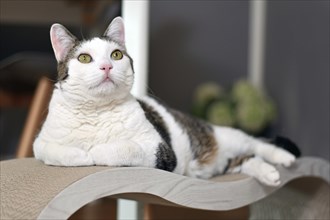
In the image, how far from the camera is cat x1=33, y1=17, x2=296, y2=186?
45.1 inches

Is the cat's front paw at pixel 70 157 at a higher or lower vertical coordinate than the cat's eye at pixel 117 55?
lower

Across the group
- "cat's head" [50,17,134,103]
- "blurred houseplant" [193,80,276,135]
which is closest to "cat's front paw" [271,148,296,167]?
"cat's head" [50,17,134,103]

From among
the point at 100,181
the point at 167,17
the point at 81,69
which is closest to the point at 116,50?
the point at 81,69

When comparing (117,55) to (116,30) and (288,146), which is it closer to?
(116,30)

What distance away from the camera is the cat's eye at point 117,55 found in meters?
1.19

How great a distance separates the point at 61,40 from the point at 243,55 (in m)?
1.84

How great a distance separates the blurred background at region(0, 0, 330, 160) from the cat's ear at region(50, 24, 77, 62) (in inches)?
41.2

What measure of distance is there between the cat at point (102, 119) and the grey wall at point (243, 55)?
2.62 feet

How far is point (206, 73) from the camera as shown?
2.84m

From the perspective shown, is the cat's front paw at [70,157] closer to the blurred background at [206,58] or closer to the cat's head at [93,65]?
the cat's head at [93,65]

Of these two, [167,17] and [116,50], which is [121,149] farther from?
[167,17]

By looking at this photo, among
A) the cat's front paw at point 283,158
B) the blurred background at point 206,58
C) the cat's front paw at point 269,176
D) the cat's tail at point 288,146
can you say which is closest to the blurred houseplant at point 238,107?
the blurred background at point 206,58

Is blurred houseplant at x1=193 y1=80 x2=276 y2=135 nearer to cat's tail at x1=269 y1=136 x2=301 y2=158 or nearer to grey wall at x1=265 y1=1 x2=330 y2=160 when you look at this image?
grey wall at x1=265 y1=1 x2=330 y2=160

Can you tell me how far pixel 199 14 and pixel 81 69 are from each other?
5.59ft
